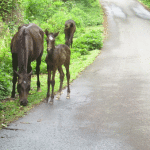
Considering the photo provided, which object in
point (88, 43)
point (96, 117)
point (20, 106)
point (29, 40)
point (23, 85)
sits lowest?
point (88, 43)

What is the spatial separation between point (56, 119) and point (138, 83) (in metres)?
4.81

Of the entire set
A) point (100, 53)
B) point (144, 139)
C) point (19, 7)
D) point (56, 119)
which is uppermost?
point (19, 7)

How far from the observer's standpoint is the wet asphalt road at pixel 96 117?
203 inches

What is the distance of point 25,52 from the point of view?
746 cm

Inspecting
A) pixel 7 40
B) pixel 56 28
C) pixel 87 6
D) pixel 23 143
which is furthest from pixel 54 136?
pixel 87 6

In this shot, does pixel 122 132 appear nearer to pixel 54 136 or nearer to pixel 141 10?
pixel 54 136

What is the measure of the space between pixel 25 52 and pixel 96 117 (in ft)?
9.79

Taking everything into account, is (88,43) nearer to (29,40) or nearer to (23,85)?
(29,40)

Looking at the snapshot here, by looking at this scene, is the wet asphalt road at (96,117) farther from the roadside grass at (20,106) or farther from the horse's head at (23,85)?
the horse's head at (23,85)

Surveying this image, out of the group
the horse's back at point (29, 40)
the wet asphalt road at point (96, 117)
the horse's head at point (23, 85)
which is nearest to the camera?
the wet asphalt road at point (96, 117)

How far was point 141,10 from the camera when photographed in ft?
117

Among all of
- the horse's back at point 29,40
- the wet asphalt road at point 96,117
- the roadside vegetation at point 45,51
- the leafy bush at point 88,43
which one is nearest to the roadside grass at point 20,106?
the roadside vegetation at point 45,51

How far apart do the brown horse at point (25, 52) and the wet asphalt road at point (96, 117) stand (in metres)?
0.78

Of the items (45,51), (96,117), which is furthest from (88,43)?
(96,117)
